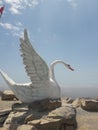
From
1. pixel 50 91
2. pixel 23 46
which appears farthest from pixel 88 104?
pixel 23 46

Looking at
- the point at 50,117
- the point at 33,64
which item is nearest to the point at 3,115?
the point at 33,64

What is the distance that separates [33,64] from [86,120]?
130 inches

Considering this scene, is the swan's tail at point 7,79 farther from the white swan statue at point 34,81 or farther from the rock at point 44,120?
the rock at point 44,120

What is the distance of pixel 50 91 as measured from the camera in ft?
42.9

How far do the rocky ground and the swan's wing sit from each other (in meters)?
1.12

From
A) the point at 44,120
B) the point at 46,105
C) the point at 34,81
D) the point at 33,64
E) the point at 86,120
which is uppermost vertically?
the point at 33,64

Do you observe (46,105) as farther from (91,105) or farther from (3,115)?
(91,105)

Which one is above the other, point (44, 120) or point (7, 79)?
point (7, 79)

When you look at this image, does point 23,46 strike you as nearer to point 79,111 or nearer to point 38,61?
point 38,61

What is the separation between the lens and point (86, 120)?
11445 mm

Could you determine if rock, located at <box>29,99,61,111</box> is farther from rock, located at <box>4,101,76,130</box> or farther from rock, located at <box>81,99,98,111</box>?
rock, located at <box>81,99,98,111</box>

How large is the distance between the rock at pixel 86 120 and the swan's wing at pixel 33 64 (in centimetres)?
228

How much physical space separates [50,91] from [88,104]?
1824mm

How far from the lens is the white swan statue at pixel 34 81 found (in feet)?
41.0
